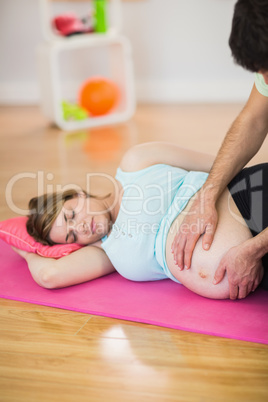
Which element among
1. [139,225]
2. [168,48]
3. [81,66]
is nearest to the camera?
[139,225]

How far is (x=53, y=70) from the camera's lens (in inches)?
144

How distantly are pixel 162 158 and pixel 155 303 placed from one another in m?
0.51

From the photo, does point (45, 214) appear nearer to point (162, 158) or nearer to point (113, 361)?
point (162, 158)

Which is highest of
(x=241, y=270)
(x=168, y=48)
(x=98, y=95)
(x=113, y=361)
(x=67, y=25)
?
(x=67, y=25)

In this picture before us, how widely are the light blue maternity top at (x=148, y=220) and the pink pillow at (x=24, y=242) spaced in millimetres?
135

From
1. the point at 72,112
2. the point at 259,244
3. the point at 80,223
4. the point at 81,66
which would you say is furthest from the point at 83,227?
the point at 81,66

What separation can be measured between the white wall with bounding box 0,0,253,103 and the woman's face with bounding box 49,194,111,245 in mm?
2841

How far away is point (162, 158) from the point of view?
1.86 m

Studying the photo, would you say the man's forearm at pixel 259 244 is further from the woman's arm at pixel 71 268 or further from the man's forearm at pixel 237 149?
the woman's arm at pixel 71 268

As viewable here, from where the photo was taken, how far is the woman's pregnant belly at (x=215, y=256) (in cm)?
152

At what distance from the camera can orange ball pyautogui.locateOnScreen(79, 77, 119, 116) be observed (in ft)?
12.7

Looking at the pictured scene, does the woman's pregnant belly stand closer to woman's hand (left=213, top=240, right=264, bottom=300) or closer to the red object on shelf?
woman's hand (left=213, top=240, right=264, bottom=300)

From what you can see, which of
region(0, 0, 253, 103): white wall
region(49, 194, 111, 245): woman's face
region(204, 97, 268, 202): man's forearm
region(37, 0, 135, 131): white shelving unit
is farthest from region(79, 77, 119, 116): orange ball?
region(204, 97, 268, 202): man's forearm

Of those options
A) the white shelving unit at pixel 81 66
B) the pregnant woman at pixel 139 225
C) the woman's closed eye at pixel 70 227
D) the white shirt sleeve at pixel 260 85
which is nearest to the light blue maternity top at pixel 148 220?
the pregnant woman at pixel 139 225
